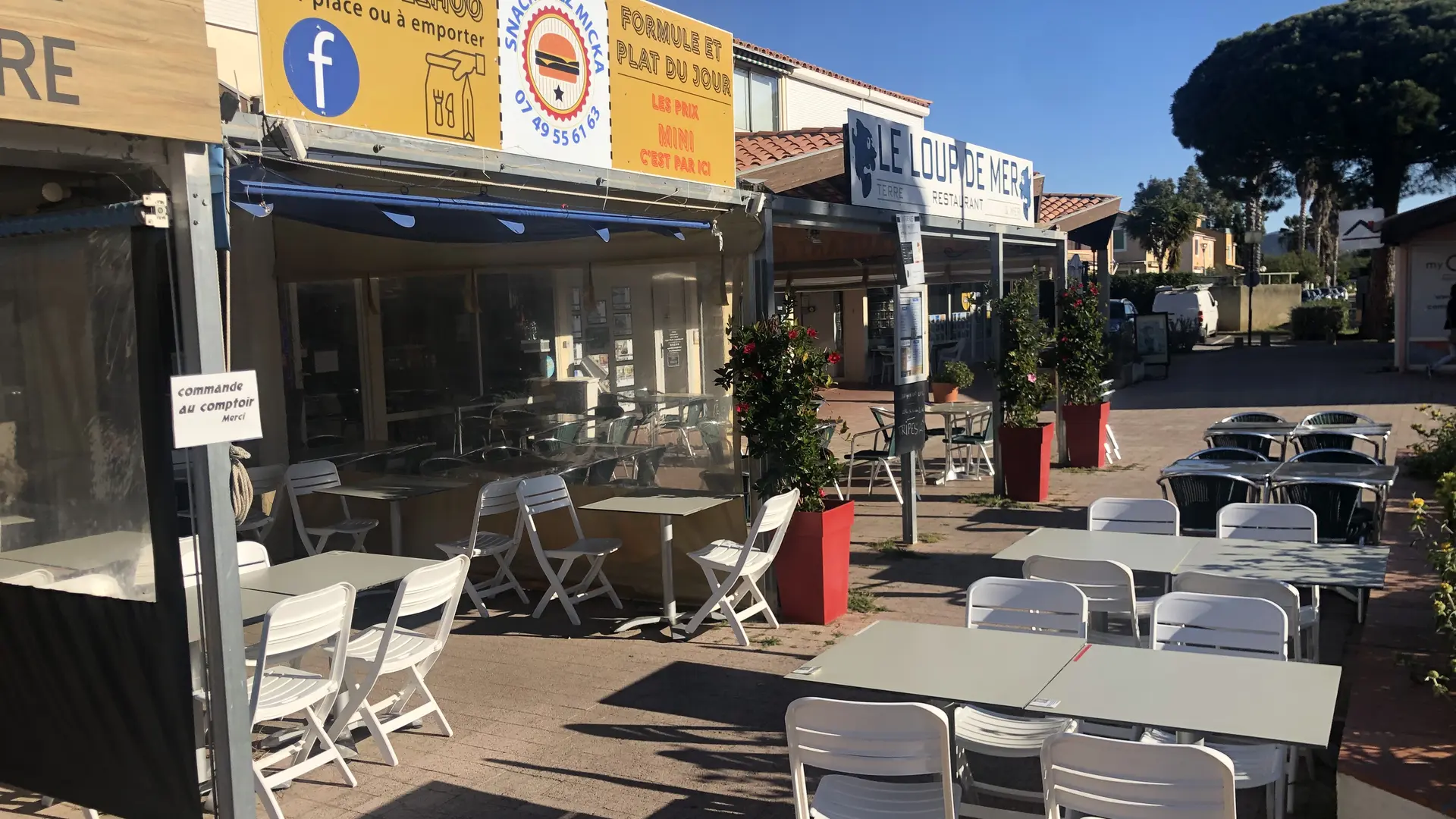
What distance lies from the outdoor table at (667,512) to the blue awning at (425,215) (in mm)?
1562

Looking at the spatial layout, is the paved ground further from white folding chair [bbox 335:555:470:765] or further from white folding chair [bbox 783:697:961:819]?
white folding chair [bbox 783:697:961:819]

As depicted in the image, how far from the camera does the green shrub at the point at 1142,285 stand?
3781 centimetres

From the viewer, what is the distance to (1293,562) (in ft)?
15.8

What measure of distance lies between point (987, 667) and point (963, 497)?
7010 millimetres

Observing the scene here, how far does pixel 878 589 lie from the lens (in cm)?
721

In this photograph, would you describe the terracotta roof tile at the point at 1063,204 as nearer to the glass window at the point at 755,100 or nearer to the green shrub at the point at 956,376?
the green shrub at the point at 956,376

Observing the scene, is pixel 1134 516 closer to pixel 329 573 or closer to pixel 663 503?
pixel 663 503

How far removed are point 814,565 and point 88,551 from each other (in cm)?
379

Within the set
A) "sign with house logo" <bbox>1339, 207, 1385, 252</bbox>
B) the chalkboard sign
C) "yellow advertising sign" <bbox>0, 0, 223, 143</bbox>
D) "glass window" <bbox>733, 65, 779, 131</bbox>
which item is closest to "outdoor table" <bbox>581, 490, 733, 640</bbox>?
the chalkboard sign

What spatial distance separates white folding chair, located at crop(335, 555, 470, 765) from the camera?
14.5 ft

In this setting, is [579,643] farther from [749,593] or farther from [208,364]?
[208,364]

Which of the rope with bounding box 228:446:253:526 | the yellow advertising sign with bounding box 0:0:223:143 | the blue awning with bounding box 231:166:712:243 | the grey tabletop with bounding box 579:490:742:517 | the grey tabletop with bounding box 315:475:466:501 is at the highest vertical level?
the yellow advertising sign with bounding box 0:0:223:143

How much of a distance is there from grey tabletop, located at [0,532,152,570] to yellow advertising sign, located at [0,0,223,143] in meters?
1.28

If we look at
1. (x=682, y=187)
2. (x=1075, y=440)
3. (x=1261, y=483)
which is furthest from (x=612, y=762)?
(x=1075, y=440)
